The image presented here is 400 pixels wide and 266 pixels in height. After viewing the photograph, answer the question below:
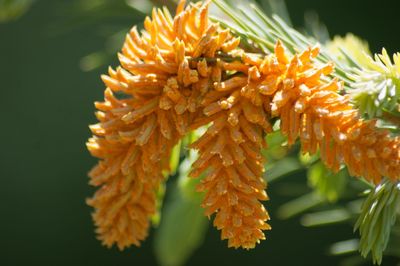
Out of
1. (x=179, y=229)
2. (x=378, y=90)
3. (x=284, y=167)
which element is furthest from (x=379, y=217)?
(x=179, y=229)

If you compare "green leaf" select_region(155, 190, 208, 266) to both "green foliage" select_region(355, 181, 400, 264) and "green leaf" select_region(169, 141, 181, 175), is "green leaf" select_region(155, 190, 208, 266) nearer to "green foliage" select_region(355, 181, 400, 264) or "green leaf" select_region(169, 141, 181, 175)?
"green leaf" select_region(169, 141, 181, 175)

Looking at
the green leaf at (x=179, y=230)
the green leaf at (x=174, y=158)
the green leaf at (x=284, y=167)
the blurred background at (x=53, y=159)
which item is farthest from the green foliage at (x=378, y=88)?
the blurred background at (x=53, y=159)

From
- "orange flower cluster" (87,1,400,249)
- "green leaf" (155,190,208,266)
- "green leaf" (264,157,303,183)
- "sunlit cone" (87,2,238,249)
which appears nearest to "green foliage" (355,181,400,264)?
"orange flower cluster" (87,1,400,249)

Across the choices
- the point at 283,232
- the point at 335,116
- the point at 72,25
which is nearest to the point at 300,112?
the point at 335,116

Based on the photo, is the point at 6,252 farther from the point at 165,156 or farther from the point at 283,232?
the point at 165,156

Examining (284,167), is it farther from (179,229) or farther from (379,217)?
(379,217)

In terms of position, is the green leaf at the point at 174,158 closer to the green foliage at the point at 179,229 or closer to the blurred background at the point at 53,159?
the green foliage at the point at 179,229
